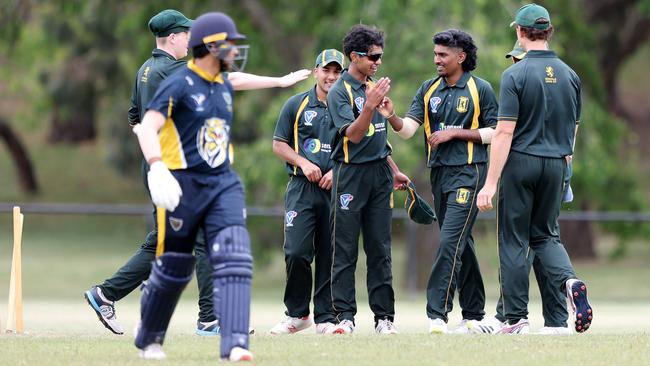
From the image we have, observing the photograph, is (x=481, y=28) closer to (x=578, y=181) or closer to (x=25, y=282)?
(x=578, y=181)

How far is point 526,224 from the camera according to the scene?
9.91 m

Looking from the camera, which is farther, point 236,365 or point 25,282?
point 25,282

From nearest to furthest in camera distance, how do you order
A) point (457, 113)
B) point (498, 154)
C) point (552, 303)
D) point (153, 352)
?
point (153, 352) < point (498, 154) < point (552, 303) < point (457, 113)

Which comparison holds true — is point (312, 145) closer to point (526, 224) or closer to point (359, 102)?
point (359, 102)

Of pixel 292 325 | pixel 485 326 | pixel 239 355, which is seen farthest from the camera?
pixel 292 325

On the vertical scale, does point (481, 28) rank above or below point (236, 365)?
above

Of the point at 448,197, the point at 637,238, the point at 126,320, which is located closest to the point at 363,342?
the point at 448,197

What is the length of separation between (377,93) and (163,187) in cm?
256

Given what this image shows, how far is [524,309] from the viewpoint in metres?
10.0

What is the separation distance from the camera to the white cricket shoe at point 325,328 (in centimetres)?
1061

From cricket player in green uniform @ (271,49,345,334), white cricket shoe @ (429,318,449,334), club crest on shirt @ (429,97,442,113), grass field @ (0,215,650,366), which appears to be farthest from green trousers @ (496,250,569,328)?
cricket player in green uniform @ (271,49,345,334)

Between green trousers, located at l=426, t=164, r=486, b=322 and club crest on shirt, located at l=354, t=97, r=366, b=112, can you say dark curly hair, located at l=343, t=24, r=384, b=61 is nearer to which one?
club crest on shirt, located at l=354, t=97, r=366, b=112

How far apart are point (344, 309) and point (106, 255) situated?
68.4 feet

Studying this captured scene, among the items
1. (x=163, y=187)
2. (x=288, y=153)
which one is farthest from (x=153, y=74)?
(x=163, y=187)
